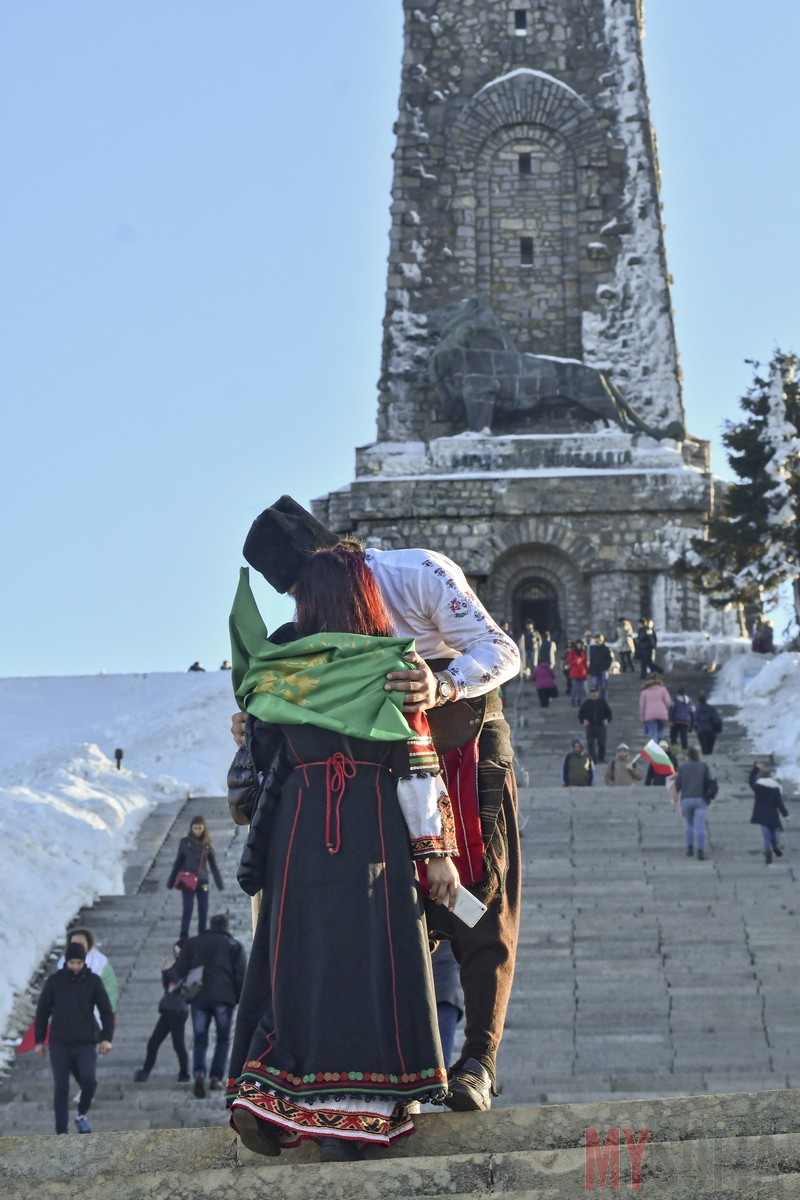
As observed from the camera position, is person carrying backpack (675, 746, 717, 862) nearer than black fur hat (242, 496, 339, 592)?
No

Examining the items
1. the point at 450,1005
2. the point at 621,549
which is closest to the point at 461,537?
the point at 621,549

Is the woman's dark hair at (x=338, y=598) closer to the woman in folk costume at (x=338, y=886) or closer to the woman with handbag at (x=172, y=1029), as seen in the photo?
the woman in folk costume at (x=338, y=886)

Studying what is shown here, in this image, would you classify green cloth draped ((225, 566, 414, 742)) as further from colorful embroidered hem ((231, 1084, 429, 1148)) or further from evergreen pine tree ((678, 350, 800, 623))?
evergreen pine tree ((678, 350, 800, 623))

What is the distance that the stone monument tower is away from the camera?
101 feet

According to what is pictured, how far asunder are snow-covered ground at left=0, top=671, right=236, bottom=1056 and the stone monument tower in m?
6.52

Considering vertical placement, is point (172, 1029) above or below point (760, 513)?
below

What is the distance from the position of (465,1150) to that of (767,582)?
2430cm

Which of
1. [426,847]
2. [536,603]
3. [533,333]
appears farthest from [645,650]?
[426,847]

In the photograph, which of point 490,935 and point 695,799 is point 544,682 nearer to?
point 695,799

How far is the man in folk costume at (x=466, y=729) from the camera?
4863 mm

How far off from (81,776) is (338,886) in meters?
14.6

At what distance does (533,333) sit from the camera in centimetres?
3303

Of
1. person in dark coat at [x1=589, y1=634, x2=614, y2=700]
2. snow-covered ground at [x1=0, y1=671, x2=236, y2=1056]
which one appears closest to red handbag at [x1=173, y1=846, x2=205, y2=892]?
snow-covered ground at [x1=0, y1=671, x2=236, y2=1056]

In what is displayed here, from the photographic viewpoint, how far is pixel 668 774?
17.9 metres
